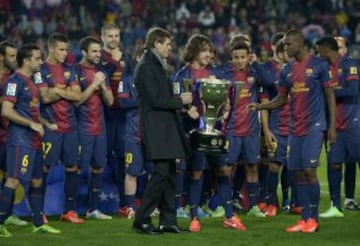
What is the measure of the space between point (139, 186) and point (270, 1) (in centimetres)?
1594

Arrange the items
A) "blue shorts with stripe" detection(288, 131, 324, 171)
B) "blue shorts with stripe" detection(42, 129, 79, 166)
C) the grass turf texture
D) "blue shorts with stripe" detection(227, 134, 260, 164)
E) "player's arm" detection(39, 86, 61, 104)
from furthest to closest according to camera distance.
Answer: "blue shorts with stripe" detection(227, 134, 260, 164), "blue shorts with stripe" detection(42, 129, 79, 166), "player's arm" detection(39, 86, 61, 104), "blue shorts with stripe" detection(288, 131, 324, 171), the grass turf texture

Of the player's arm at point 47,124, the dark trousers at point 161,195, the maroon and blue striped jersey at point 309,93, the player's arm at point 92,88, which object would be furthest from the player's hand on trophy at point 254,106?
the player's arm at point 47,124

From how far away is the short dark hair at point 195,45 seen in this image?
10.8 m

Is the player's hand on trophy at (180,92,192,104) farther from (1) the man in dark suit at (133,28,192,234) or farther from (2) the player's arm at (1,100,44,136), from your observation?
(2) the player's arm at (1,100,44,136)

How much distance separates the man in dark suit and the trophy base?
15cm

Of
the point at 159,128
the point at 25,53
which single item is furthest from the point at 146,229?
the point at 25,53

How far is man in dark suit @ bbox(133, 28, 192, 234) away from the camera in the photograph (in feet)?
33.6

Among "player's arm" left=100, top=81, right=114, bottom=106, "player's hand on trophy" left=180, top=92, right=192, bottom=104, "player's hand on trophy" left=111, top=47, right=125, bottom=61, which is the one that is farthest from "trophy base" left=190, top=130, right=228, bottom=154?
"player's hand on trophy" left=111, top=47, right=125, bottom=61

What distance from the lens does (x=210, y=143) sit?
33.6ft

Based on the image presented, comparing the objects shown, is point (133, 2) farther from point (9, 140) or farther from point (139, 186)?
point (9, 140)

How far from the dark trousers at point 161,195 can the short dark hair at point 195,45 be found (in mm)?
1163

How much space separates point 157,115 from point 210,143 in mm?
560

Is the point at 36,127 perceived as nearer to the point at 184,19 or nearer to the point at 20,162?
the point at 20,162

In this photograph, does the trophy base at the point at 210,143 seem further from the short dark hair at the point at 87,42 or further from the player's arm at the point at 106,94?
the short dark hair at the point at 87,42
